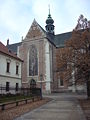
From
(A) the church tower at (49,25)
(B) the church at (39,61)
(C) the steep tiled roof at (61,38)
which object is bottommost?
(B) the church at (39,61)

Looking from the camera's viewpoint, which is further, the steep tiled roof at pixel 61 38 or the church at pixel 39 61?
the steep tiled roof at pixel 61 38

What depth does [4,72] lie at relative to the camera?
87.1 ft

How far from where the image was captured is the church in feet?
130

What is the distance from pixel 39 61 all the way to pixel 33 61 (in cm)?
193

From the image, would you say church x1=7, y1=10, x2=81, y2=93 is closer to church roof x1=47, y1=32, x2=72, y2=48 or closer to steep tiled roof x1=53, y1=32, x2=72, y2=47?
church roof x1=47, y1=32, x2=72, y2=48

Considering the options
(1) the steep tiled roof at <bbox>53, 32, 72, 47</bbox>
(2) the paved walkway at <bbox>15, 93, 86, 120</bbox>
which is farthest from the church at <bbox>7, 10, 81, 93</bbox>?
(2) the paved walkway at <bbox>15, 93, 86, 120</bbox>

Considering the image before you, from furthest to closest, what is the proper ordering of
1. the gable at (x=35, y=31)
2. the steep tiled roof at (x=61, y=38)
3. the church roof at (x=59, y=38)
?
the steep tiled roof at (x=61, y=38)
the church roof at (x=59, y=38)
the gable at (x=35, y=31)

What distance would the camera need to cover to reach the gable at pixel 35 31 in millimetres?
43041

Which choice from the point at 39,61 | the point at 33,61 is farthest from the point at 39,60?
the point at 33,61

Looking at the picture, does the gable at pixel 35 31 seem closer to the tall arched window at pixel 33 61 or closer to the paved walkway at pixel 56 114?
the tall arched window at pixel 33 61

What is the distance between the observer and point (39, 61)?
41.4m

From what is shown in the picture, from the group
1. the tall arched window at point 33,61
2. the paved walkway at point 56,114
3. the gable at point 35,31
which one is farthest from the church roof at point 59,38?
the paved walkway at point 56,114

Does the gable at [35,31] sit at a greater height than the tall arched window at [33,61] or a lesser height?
greater

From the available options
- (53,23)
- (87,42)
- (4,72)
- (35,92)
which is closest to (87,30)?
(87,42)
